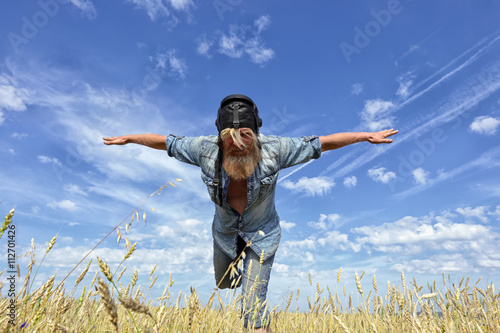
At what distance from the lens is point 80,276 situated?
1895 millimetres

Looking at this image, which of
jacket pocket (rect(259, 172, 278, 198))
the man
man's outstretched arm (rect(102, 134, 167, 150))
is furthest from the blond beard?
man's outstretched arm (rect(102, 134, 167, 150))

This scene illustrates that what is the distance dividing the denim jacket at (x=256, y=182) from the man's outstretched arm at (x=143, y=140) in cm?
27

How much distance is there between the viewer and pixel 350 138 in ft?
15.7

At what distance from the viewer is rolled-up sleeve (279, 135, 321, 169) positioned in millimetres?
4617

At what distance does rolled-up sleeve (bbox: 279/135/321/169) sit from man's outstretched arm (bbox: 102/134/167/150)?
1.64 metres

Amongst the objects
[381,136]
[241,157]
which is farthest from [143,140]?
[381,136]

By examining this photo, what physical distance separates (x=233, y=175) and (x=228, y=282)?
177cm

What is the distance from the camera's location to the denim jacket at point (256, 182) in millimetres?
4523

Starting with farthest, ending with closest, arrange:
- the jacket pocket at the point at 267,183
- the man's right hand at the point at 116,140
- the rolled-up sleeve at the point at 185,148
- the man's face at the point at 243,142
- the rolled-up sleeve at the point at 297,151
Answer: the man's right hand at the point at 116,140 < the rolled-up sleeve at the point at 185,148 < the rolled-up sleeve at the point at 297,151 < the jacket pocket at the point at 267,183 < the man's face at the point at 243,142

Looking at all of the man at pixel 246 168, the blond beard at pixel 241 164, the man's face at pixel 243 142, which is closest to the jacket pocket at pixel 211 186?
the man at pixel 246 168

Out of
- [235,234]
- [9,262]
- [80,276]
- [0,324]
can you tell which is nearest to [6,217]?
[80,276]

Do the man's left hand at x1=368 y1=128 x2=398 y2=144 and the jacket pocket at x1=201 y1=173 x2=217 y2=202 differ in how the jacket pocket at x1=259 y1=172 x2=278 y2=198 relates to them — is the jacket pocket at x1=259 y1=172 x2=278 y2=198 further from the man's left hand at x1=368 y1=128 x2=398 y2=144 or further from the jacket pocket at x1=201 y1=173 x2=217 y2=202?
the man's left hand at x1=368 y1=128 x2=398 y2=144

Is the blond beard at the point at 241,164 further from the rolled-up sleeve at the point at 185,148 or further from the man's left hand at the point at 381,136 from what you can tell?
the man's left hand at the point at 381,136

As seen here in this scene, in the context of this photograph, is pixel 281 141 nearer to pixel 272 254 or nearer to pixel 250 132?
pixel 250 132
